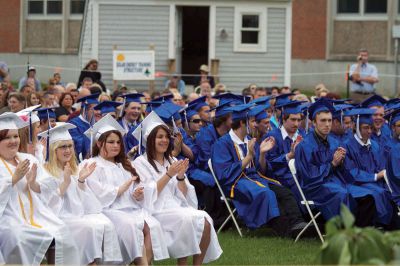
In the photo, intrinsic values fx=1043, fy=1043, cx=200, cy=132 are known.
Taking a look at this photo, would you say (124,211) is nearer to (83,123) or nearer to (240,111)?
(240,111)

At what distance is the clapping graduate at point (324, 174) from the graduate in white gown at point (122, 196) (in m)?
3.34

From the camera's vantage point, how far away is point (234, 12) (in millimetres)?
31203

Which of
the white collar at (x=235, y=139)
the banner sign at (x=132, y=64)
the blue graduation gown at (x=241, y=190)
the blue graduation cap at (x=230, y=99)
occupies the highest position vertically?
the banner sign at (x=132, y=64)

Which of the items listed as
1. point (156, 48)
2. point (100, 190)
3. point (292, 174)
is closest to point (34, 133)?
point (100, 190)

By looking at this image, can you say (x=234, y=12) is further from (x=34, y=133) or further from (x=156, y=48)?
(x=34, y=133)

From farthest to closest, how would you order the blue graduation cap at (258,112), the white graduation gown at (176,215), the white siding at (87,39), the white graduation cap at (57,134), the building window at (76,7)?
1. the building window at (76,7)
2. the white siding at (87,39)
3. the blue graduation cap at (258,112)
4. the white graduation gown at (176,215)
5. the white graduation cap at (57,134)

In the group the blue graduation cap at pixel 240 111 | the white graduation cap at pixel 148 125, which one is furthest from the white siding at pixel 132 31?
the white graduation cap at pixel 148 125

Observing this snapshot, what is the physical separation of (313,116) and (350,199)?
43.5 inches

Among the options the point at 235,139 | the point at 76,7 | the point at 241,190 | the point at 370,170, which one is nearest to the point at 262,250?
the point at 241,190

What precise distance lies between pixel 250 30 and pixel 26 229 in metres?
23.0

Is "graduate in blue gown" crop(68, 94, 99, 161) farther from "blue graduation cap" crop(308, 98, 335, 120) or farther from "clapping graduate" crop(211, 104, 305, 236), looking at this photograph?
"blue graduation cap" crop(308, 98, 335, 120)

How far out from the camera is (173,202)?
1010cm

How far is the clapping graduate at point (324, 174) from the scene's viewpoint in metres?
12.5

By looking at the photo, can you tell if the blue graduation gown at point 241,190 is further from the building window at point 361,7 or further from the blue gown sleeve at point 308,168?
the building window at point 361,7
